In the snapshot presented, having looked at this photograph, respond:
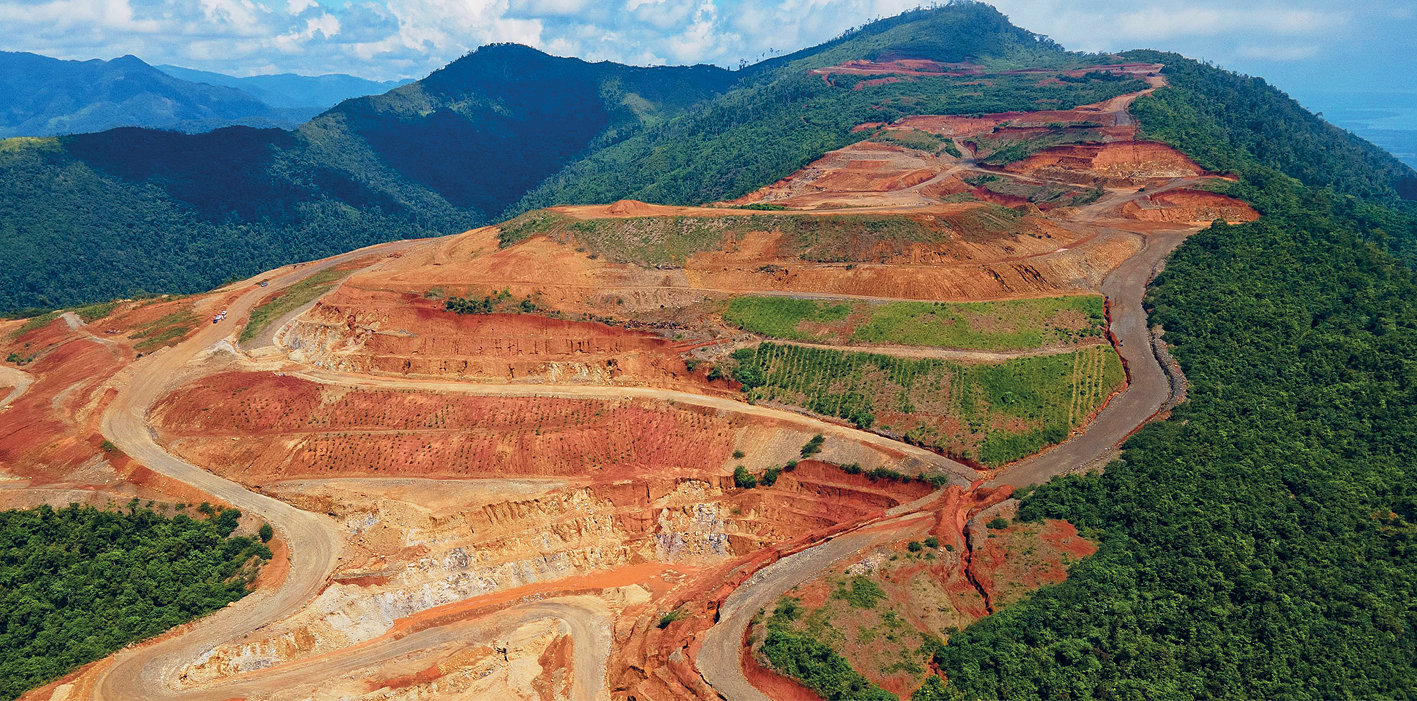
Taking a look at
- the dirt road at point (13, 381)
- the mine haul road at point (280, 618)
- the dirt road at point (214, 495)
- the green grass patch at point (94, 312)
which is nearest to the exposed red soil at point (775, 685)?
the mine haul road at point (280, 618)

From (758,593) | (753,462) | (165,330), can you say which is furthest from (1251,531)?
(165,330)

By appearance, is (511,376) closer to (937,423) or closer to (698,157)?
(937,423)

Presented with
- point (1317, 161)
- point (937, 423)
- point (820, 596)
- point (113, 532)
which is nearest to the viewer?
point (820, 596)

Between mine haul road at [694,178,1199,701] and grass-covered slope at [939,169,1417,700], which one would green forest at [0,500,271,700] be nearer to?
mine haul road at [694,178,1199,701]

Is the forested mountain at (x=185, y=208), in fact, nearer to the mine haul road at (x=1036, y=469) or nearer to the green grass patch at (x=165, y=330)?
the green grass patch at (x=165, y=330)

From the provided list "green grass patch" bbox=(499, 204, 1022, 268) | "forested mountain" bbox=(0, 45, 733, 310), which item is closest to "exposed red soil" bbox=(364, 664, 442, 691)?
"green grass patch" bbox=(499, 204, 1022, 268)

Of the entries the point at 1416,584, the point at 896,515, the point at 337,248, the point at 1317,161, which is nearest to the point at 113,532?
the point at 896,515
